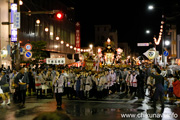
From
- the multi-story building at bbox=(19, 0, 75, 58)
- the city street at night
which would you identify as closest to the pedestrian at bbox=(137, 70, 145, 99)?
the city street at night

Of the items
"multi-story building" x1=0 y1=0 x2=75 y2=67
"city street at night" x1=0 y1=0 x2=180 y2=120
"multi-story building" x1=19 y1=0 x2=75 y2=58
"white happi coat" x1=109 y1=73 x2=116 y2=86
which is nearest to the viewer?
"city street at night" x1=0 y1=0 x2=180 y2=120

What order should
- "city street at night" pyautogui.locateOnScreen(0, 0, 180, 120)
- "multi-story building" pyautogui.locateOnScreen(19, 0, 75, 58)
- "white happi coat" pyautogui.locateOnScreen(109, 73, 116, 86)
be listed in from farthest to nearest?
"multi-story building" pyautogui.locateOnScreen(19, 0, 75, 58), "white happi coat" pyautogui.locateOnScreen(109, 73, 116, 86), "city street at night" pyautogui.locateOnScreen(0, 0, 180, 120)

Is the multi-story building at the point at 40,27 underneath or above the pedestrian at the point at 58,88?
above

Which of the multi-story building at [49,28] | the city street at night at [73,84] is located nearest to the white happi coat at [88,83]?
the city street at night at [73,84]

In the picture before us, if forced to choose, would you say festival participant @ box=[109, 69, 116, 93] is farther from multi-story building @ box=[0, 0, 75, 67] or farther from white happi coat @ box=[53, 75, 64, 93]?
white happi coat @ box=[53, 75, 64, 93]

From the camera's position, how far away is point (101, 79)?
1622 cm

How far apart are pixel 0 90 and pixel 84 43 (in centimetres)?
5470

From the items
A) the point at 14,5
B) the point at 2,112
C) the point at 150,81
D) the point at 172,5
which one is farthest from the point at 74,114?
the point at 172,5

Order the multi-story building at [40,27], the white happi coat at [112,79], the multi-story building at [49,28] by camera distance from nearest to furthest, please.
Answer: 1. the white happi coat at [112,79]
2. the multi-story building at [40,27]
3. the multi-story building at [49,28]

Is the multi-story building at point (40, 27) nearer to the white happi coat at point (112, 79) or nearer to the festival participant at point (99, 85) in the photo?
the festival participant at point (99, 85)

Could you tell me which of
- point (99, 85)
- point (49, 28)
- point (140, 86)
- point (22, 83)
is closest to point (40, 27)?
point (49, 28)

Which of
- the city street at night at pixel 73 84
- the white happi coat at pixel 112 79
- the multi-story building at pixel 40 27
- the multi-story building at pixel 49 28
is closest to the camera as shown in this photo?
the city street at night at pixel 73 84

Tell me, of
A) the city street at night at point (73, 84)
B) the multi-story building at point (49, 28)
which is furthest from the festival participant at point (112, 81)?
the multi-story building at point (49, 28)

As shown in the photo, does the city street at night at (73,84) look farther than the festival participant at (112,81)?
No
